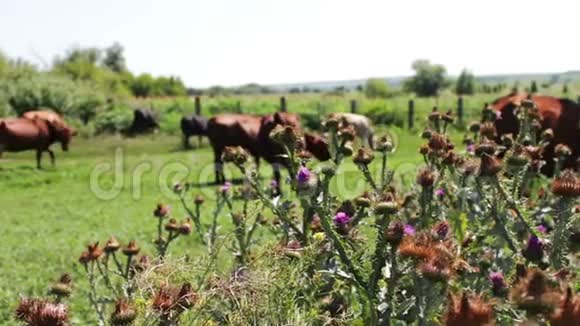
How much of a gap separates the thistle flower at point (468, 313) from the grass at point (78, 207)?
52.1 inches

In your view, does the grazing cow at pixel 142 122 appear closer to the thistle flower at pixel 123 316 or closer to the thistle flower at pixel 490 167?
the thistle flower at pixel 490 167

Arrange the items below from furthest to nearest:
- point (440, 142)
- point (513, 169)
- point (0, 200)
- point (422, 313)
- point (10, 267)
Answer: point (0, 200), point (10, 267), point (440, 142), point (513, 169), point (422, 313)

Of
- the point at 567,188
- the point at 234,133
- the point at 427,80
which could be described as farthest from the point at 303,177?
the point at 427,80

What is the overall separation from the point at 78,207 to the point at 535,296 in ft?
33.0

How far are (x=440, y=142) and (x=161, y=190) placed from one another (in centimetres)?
955

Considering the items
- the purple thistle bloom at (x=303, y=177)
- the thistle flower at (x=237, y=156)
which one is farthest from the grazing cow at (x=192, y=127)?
the purple thistle bloom at (x=303, y=177)

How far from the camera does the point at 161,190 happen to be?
11930 millimetres

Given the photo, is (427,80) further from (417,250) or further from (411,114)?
(417,250)

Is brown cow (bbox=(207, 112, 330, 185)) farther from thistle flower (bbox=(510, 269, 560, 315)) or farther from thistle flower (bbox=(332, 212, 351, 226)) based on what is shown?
thistle flower (bbox=(510, 269, 560, 315))

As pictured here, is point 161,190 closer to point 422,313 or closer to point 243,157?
point 243,157

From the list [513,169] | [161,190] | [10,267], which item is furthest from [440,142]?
[161,190]

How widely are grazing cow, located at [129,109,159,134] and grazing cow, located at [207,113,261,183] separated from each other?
1273 centimetres

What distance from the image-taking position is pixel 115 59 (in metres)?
75.8

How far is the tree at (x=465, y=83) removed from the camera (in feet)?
191
